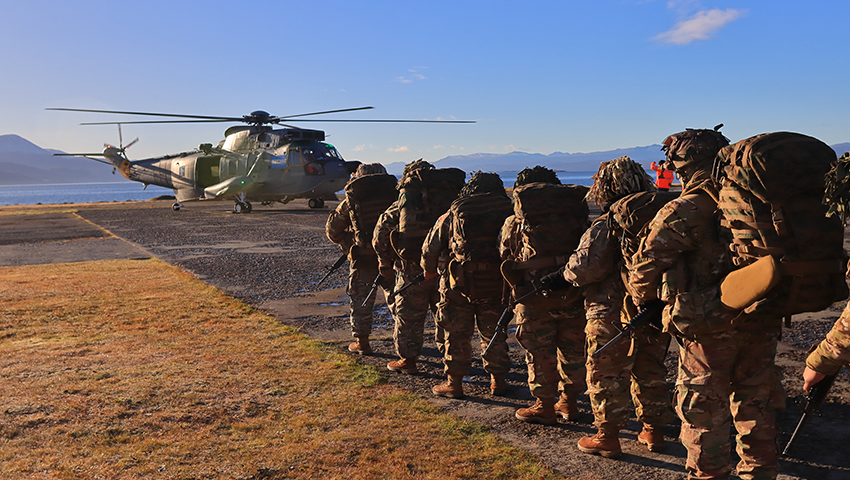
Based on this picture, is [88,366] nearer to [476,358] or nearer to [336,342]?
[336,342]

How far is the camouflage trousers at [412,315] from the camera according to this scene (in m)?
5.87

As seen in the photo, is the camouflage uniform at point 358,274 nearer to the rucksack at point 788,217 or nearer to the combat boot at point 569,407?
the combat boot at point 569,407

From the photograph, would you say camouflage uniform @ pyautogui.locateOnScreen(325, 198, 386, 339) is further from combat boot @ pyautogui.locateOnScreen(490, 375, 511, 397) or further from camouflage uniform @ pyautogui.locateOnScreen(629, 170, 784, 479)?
camouflage uniform @ pyautogui.locateOnScreen(629, 170, 784, 479)

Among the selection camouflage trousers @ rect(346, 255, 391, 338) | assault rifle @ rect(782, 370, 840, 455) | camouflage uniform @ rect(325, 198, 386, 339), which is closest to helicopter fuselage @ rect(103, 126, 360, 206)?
camouflage uniform @ rect(325, 198, 386, 339)

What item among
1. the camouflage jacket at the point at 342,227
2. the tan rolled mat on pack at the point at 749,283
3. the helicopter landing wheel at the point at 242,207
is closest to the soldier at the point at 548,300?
the tan rolled mat on pack at the point at 749,283

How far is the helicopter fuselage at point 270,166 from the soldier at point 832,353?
23545mm

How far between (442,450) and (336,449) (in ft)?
2.19

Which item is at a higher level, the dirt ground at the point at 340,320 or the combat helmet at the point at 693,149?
the combat helmet at the point at 693,149

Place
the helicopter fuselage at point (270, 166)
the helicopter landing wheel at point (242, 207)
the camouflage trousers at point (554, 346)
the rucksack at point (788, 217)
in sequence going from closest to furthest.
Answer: the rucksack at point (788, 217)
the camouflage trousers at point (554, 346)
the helicopter fuselage at point (270, 166)
the helicopter landing wheel at point (242, 207)

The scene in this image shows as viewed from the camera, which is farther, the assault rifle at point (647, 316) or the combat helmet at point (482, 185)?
the combat helmet at point (482, 185)

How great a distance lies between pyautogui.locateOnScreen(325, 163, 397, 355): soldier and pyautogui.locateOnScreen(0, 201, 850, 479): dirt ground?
310 mm

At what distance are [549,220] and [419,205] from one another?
1.61 metres

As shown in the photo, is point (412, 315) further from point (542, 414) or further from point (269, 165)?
point (269, 165)

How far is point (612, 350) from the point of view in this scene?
4035mm
